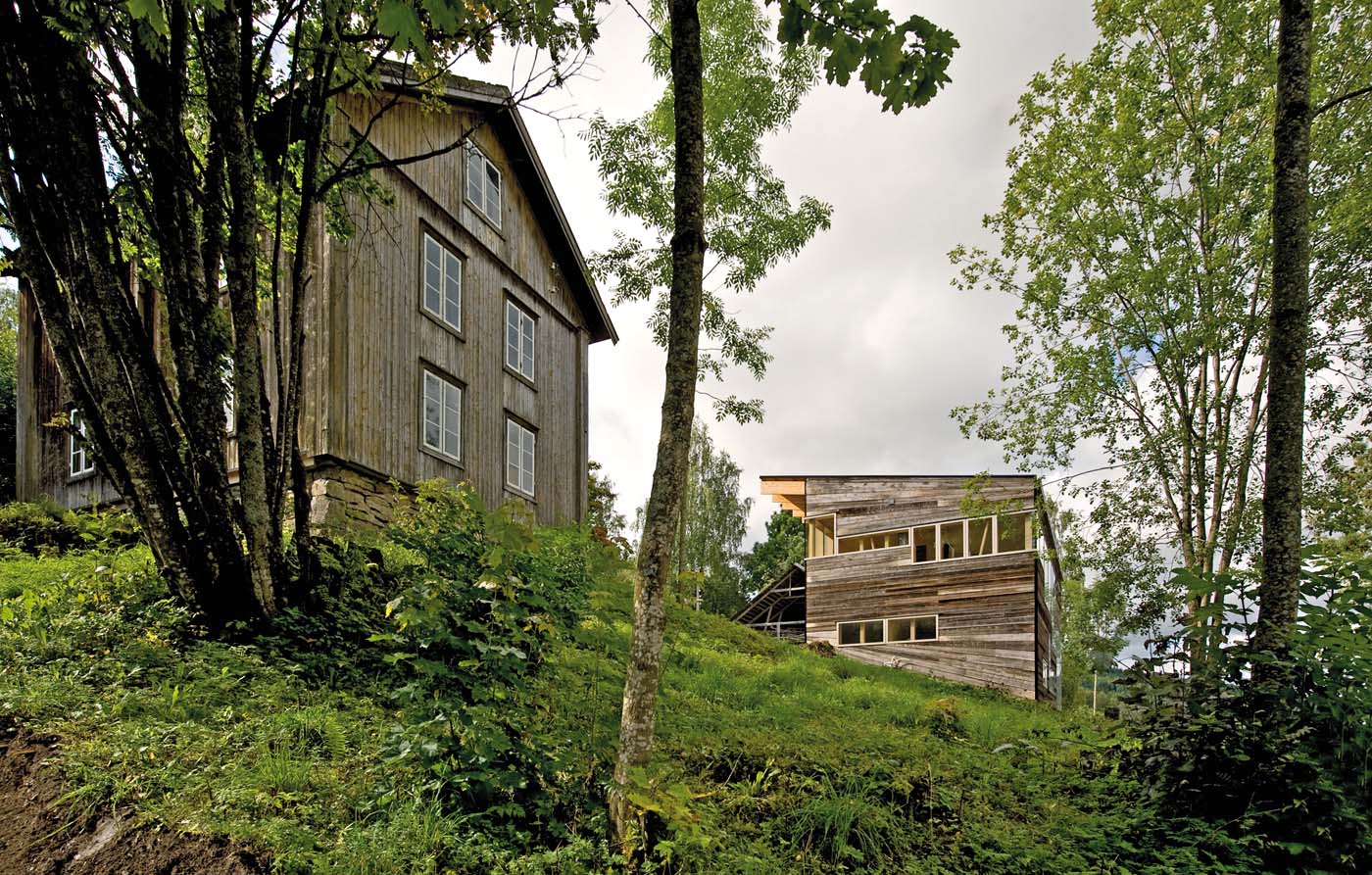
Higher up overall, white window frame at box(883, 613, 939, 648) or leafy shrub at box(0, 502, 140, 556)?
leafy shrub at box(0, 502, 140, 556)

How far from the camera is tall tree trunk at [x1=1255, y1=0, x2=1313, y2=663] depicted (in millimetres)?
5375

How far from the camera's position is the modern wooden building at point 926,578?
68.0 feet

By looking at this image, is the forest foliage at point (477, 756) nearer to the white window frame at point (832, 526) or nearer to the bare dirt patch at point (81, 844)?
the bare dirt patch at point (81, 844)

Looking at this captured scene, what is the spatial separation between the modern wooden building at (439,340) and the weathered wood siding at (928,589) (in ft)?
29.8

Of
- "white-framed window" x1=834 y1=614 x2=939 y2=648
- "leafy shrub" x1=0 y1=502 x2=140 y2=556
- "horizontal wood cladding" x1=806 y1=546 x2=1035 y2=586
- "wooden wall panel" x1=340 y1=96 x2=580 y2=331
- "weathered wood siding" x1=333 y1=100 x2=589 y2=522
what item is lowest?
"white-framed window" x1=834 y1=614 x2=939 y2=648

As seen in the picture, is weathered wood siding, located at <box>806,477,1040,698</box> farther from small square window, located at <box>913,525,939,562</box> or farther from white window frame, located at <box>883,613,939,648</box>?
small square window, located at <box>913,525,939,562</box>

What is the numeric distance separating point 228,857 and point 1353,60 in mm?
15722

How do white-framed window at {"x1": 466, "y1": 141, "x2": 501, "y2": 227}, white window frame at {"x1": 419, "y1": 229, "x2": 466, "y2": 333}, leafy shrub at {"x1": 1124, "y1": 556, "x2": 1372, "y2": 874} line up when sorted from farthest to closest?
white-framed window at {"x1": 466, "y1": 141, "x2": 501, "y2": 227} → white window frame at {"x1": 419, "y1": 229, "x2": 466, "y2": 333} → leafy shrub at {"x1": 1124, "y1": 556, "x2": 1372, "y2": 874}

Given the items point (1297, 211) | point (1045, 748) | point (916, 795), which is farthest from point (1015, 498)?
point (916, 795)

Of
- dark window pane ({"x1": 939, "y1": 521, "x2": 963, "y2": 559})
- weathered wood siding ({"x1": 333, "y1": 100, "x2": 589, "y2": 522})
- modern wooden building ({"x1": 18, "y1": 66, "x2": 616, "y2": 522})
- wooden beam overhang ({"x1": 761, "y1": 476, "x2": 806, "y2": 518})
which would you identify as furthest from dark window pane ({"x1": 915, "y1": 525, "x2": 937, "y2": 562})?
weathered wood siding ({"x1": 333, "y1": 100, "x2": 589, "y2": 522})

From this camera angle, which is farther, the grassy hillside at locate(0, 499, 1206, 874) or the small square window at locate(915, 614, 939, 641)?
the small square window at locate(915, 614, 939, 641)

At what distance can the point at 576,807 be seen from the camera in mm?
3871

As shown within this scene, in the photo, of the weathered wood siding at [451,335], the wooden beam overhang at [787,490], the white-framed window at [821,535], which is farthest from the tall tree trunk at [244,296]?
the wooden beam overhang at [787,490]

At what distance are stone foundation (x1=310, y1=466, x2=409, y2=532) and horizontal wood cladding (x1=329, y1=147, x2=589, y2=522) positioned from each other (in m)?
0.29
